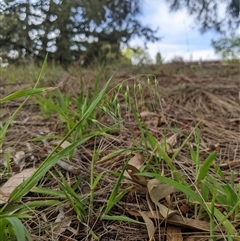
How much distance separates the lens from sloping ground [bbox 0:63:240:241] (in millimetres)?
907

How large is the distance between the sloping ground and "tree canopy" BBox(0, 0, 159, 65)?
1.92 feet

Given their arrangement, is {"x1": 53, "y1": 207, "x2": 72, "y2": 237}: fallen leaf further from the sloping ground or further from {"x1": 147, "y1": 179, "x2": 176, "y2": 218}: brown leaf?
{"x1": 147, "y1": 179, "x2": 176, "y2": 218}: brown leaf

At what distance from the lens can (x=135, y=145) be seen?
1255 mm

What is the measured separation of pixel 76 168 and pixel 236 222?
50 centimetres

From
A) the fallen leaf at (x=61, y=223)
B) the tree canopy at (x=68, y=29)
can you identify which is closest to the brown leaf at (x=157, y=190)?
the fallen leaf at (x=61, y=223)

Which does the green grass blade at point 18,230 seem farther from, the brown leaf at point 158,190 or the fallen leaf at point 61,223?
the brown leaf at point 158,190

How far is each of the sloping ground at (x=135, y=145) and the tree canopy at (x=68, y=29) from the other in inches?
23.0

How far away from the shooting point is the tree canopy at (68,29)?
2.71m

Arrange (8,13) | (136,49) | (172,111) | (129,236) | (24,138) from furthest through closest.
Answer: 1. (136,49)
2. (8,13)
3. (172,111)
4. (24,138)
5. (129,236)

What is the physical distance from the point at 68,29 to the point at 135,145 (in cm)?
225

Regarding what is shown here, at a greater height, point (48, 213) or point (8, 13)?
point (8, 13)

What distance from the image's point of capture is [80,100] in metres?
1.59

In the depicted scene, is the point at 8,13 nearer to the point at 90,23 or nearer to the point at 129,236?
the point at 90,23

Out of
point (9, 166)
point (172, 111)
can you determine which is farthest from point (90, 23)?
point (9, 166)
